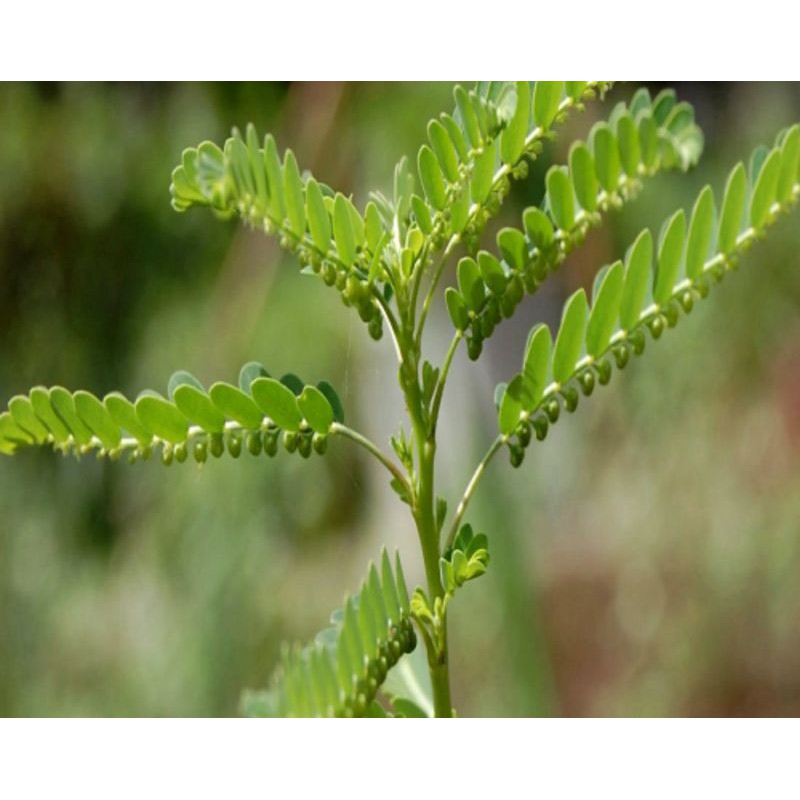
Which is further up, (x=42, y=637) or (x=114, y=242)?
(x=114, y=242)

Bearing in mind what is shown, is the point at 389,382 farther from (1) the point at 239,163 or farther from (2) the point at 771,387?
(2) the point at 771,387

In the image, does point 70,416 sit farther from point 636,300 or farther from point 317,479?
point 317,479

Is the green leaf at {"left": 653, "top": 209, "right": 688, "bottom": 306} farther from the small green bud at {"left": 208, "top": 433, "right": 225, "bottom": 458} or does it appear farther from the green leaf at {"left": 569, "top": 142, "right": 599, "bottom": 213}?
the small green bud at {"left": 208, "top": 433, "right": 225, "bottom": 458}

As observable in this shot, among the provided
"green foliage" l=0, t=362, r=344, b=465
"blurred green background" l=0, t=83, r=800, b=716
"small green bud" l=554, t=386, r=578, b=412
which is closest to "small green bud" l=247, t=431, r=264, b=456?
"green foliage" l=0, t=362, r=344, b=465

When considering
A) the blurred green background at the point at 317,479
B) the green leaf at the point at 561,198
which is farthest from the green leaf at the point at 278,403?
the blurred green background at the point at 317,479
